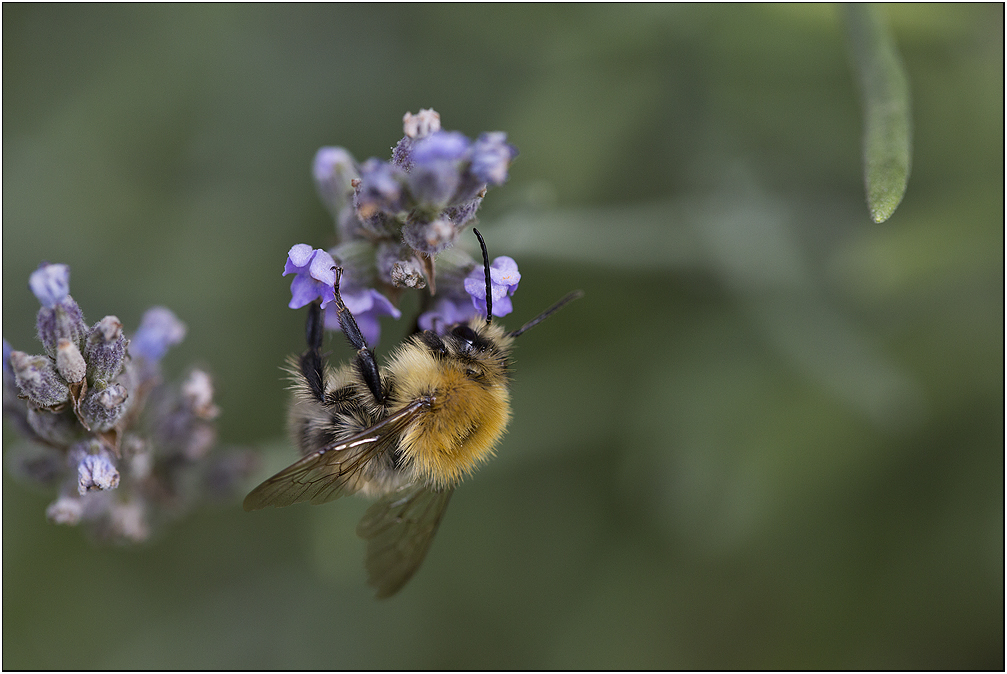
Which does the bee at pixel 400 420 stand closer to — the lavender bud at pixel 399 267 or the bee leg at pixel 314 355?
the bee leg at pixel 314 355

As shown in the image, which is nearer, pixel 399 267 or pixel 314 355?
pixel 399 267

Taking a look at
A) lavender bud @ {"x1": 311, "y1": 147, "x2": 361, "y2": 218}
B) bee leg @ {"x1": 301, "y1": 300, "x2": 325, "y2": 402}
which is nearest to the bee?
bee leg @ {"x1": 301, "y1": 300, "x2": 325, "y2": 402}

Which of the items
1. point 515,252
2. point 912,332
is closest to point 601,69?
point 515,252

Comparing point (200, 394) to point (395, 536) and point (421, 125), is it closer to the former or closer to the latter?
point (395, 536)

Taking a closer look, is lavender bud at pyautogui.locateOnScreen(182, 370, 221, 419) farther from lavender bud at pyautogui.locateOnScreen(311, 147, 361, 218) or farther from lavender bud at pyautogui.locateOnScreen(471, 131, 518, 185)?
lavender bud at pyautogui.locateOnScreen(471, 131, 518, 185)

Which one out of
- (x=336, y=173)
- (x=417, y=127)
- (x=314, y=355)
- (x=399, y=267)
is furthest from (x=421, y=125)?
(x=314, y=355)

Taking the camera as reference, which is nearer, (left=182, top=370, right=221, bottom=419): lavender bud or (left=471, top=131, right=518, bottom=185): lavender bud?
(left=471, top=131, right=518, bottom=185): lavender bud

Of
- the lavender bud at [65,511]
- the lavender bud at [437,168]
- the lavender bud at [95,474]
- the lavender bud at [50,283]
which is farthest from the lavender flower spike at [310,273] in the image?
the lavender bud at [65,511]
